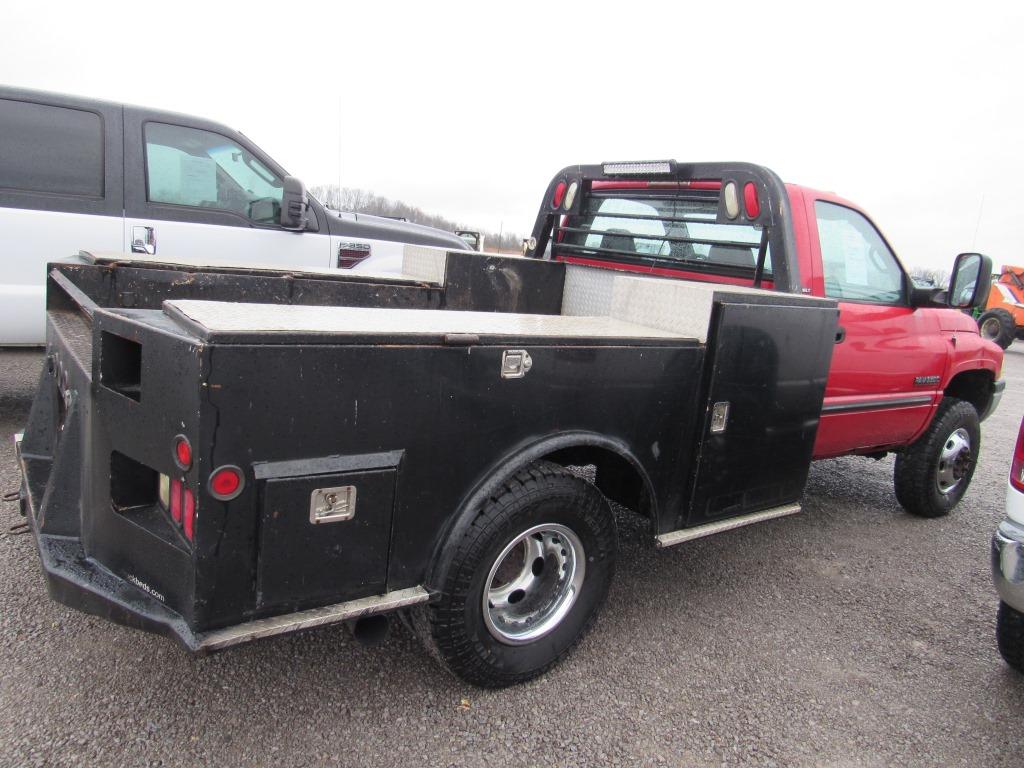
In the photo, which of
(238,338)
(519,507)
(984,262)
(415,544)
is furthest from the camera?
(984,262)

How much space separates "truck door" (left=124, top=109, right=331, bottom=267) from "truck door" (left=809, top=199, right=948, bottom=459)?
3679 millimetres

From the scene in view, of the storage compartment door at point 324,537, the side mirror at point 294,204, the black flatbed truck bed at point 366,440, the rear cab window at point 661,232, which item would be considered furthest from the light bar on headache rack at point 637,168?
the storage compartment door at point 324,537

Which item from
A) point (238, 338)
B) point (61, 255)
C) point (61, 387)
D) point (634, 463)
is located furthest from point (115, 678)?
point (61, 255)

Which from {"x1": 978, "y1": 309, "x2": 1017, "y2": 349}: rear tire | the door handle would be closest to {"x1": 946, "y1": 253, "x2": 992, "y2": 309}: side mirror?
the door handle

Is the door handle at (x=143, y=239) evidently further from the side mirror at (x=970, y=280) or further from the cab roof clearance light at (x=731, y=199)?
the side mirror at (x=970, y=280)

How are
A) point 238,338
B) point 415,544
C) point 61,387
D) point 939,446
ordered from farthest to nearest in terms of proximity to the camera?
Answer: point 939,446, point 61,387, point 415,544, point 238,338

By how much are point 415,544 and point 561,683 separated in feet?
3.03

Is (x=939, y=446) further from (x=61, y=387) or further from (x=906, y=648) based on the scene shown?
(x=61, y=387)

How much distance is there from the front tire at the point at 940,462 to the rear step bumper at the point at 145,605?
12.5ft

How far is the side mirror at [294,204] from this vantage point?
563 centimetres

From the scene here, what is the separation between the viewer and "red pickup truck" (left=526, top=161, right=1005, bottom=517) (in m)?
3.72

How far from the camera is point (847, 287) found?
3.87 m

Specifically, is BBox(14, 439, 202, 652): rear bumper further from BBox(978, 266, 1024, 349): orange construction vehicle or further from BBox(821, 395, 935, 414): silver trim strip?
BBox(978, 266, 1024, 349): orange construction vehicle

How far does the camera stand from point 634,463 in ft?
8.98
